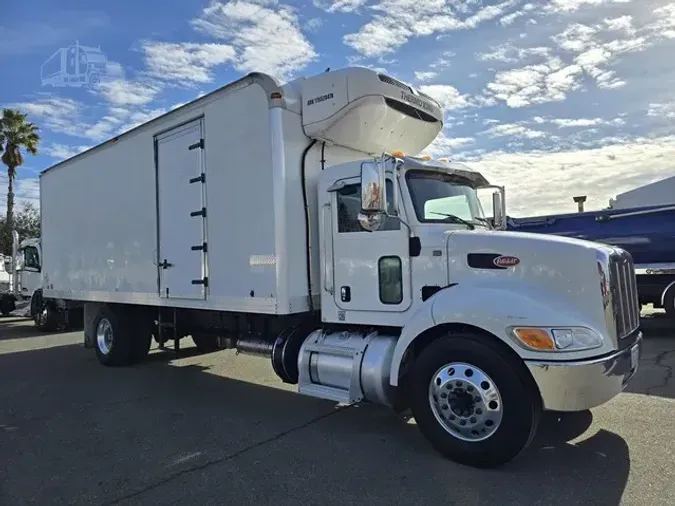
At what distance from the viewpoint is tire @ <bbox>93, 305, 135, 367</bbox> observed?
29.7 ft

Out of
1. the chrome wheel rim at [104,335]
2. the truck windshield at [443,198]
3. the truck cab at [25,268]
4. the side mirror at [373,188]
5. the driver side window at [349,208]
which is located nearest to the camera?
the side mirror at [373,188]

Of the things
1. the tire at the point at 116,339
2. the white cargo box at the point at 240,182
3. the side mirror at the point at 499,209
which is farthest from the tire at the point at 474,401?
the tire at the point at 116,339

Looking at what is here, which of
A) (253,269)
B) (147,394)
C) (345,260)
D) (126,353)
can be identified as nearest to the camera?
(345,260)

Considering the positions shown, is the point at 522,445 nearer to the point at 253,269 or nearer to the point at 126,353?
the point at 253,269

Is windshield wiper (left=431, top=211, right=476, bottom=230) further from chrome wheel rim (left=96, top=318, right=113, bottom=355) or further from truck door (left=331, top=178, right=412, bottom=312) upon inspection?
chrome wheel rim (left=96, top=318, right=113, bottom=355)

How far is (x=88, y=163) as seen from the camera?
31.7 feet

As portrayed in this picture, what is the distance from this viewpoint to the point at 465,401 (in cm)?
446

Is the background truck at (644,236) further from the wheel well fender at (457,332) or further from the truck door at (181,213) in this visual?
the truck door at (181,213)

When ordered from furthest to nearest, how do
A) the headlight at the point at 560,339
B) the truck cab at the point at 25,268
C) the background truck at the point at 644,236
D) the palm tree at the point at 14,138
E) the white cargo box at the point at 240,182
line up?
the palm tree at the point at 14,138, the truck cab at the point at 25,268, the background truck at the point at 644,236, the white cargo box at the point at 240,182, the headlight at the point at 560,339

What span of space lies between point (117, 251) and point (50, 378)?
2.19 m

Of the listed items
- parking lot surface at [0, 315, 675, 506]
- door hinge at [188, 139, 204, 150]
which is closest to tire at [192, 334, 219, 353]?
parking lot surface at [0, 315, 675, 506]

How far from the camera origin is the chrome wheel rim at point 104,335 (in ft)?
30.1

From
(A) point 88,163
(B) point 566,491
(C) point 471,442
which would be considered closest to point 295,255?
(C) point 471,442

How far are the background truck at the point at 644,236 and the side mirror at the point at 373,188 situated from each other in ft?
27.4
